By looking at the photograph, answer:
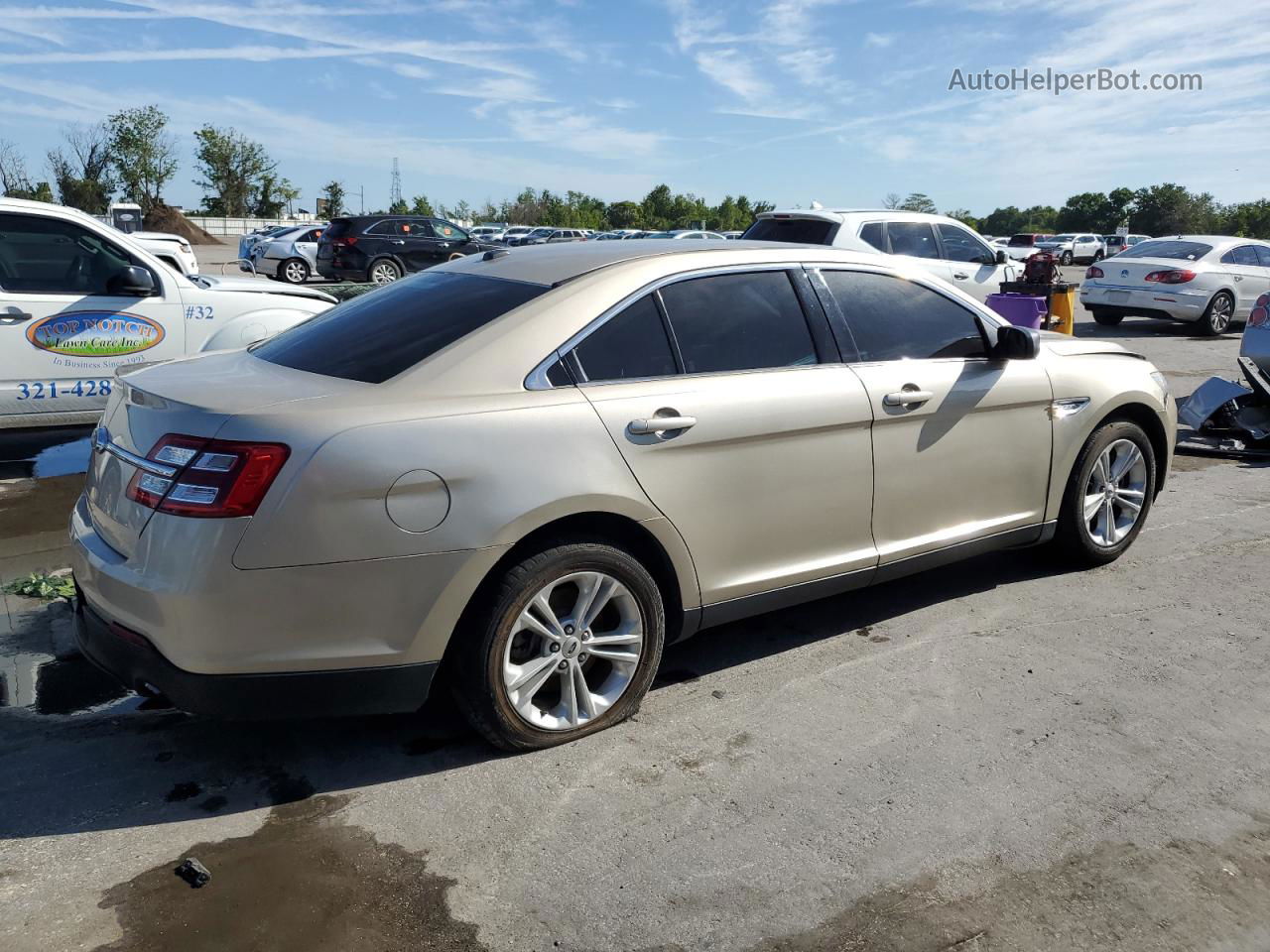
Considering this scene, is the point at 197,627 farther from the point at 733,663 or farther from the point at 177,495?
the point at 733,663

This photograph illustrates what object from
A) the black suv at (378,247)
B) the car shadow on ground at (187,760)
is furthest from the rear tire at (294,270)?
the car shadow on ground at (187,760)

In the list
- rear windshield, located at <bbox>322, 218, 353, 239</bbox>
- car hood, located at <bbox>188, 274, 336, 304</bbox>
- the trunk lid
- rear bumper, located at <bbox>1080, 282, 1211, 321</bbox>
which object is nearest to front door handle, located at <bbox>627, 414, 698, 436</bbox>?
the trunk lid

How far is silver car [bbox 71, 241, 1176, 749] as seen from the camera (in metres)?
3.05

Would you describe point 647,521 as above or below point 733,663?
above

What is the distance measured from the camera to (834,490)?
4.15 metres

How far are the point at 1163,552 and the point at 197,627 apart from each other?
488 centimetres

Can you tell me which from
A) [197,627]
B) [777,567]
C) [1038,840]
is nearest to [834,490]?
[777,567]

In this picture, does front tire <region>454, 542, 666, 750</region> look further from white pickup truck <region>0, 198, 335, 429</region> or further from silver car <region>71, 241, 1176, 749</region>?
white pickup truck <region>0, 198, 335, 429</region>

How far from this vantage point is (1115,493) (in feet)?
17.6

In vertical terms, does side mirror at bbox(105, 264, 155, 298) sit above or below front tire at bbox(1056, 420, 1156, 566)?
above

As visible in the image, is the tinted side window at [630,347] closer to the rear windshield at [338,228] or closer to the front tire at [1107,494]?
the front tire at [1107,494]

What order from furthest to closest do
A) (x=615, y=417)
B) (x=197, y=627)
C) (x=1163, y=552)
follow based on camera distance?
(x=1163, y=552), (x=615, y=417), (x=197, y=627)

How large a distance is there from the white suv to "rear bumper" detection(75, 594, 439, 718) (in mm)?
9963

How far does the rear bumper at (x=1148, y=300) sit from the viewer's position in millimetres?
15906
